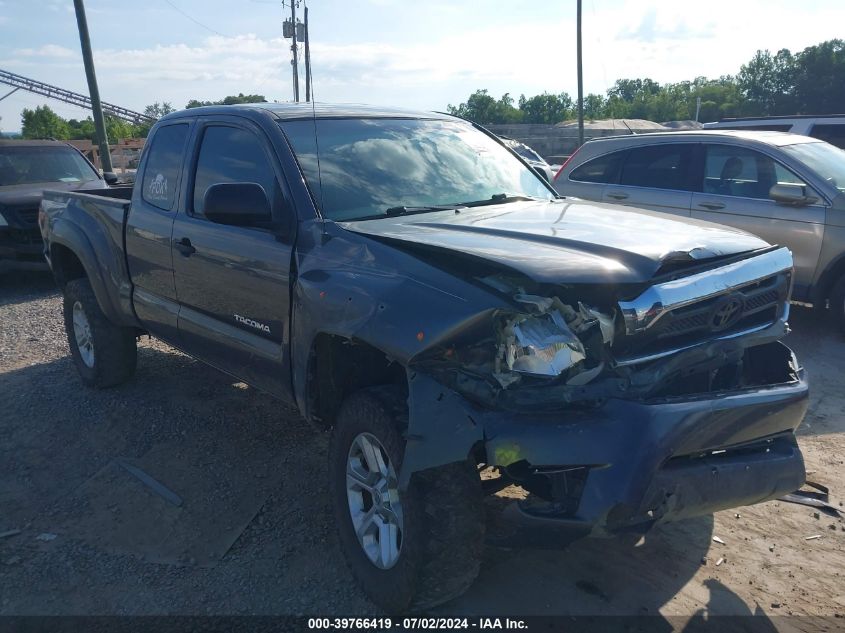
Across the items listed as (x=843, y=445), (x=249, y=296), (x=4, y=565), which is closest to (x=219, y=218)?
(x=249, y=296)

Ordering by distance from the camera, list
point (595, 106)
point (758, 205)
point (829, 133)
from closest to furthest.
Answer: point (758, 205)
point (829, 133)
point (595, 106)

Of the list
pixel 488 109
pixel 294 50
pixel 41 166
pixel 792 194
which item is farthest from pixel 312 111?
pixel 488 109

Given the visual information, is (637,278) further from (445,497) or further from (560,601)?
(560,601)

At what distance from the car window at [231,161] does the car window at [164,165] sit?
0.88ft

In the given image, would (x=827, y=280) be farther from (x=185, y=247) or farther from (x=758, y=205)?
(x=185, y=247)

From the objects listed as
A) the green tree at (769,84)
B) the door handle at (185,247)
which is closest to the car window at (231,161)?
the door handle at (185,247)

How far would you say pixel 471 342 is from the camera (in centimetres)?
272

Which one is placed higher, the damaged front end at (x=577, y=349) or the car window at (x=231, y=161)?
the car window at (x=231, y=161)

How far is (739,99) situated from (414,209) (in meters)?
68.9

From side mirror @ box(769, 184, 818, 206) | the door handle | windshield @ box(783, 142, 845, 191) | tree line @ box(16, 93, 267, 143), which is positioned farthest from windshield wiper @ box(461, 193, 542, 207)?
tree line @ box(16, 93, 267, 143)

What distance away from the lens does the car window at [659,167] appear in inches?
305

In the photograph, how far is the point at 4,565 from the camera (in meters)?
3.66

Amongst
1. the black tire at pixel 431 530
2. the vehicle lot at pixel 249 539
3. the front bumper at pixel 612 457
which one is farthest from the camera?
the vehicle lot at pixel 249 539

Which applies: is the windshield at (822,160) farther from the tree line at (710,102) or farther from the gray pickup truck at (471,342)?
the tree line at (710,102)
